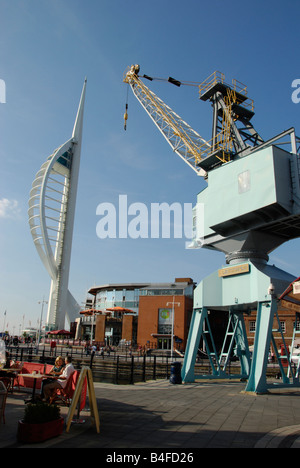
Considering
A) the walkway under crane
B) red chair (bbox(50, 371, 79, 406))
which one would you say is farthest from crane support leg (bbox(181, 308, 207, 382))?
red chair (bbox(50, 371, 79, 406))

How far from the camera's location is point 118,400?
11391 mm

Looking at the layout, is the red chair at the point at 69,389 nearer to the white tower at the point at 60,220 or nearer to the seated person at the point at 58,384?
the seated person at the point at 58,384

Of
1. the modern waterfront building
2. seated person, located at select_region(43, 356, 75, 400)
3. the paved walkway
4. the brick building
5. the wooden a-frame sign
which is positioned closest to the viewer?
the paved walkway

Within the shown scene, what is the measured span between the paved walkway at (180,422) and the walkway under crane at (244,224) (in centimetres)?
297

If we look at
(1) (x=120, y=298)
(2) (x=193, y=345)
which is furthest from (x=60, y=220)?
(2) (x=193, y=345)

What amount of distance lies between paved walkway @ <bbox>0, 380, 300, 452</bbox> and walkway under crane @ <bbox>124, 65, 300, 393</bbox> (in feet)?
9.76

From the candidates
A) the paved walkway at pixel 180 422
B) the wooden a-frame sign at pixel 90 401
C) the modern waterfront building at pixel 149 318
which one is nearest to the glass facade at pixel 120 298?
the modern waterfront building at pixel 149 318

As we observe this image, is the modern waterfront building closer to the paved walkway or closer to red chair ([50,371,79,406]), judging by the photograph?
the paved walkway

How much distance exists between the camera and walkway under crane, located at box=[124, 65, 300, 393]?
1412cm

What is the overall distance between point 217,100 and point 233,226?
8805 mm

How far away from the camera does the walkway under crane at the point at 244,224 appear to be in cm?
1412

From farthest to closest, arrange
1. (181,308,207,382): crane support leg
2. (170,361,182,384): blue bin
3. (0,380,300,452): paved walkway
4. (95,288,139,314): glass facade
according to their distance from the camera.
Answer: (95,288,139,314): glass facade
(181,308,207,382): crane support leg
(170,361,182,384): blue bin
(0,380,300,452): paved walkway

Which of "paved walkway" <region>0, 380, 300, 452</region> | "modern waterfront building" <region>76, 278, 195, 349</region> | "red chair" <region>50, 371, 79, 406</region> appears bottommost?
"paved walkway" <region>0, 380, 300, 452</region>

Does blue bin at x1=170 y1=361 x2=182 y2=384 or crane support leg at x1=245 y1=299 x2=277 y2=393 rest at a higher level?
crane support leg at x1=245 y1=299 x2=277 y2=393
